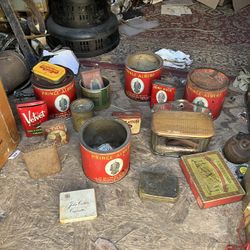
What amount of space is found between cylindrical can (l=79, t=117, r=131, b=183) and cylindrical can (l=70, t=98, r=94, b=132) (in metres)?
0.09

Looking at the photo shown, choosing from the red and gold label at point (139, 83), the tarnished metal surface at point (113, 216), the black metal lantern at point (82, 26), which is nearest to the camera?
the tarnished metal surface at point (113, 216)

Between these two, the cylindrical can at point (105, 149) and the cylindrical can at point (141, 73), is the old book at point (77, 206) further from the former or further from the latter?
the cylindrical can at point (141, 73)

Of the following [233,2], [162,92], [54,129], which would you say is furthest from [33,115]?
[233,2]

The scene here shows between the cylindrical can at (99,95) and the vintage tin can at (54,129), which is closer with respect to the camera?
the vintage tin can at (54,129)

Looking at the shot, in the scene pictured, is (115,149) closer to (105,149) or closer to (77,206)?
(105,149)

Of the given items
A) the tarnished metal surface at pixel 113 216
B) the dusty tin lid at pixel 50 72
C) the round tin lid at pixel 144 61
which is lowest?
the tarnished metal surface at pixel 113 216

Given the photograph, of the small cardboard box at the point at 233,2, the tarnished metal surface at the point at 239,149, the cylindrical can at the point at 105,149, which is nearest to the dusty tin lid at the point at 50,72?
the cylindrical can at the point at 105,149

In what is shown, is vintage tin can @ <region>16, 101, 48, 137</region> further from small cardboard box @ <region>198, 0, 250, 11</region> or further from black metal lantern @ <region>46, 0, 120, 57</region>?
small cardboard box @ <region>198, 0, 250, 11</region>

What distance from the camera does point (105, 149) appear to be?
1.12 metres

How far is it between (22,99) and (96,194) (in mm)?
542

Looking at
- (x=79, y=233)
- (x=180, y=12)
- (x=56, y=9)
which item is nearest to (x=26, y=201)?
(x=79, y=233)

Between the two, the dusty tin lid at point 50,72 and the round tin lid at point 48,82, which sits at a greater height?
the dusty tin lid at point 50,72

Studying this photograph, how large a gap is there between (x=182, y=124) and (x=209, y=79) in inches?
10.8

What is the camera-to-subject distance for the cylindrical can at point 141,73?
1331 millimetres
